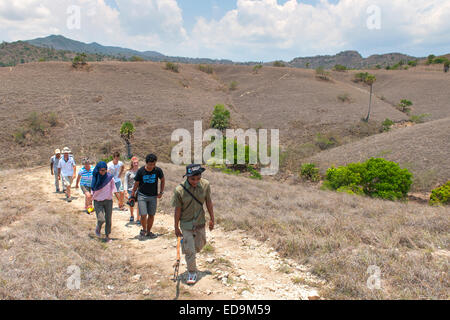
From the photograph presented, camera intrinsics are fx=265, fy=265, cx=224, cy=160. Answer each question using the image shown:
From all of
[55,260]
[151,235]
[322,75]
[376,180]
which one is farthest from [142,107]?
[322,75]

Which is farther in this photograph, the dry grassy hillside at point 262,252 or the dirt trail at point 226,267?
the dirt trail at point 226,267

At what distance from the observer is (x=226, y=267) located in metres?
4.75

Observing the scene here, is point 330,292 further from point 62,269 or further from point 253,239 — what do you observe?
point 62,269

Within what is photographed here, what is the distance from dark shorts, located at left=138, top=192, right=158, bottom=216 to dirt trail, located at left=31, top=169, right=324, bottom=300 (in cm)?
67

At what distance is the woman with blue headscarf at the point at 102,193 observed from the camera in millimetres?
5801

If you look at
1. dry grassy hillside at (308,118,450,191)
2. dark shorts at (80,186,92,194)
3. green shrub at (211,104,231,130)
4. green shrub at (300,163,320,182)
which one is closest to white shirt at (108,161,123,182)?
dark shorts at (80,186,92,194)

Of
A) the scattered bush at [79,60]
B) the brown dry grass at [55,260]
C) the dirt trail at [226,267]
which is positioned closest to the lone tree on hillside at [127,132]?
the brown dry grass at [55,260]

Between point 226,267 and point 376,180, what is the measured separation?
1542 cm

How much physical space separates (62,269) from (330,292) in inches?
161

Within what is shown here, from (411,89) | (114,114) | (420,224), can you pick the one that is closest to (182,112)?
(114,114)

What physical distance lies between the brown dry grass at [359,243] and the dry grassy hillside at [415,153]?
13455 mm

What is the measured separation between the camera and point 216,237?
626cm

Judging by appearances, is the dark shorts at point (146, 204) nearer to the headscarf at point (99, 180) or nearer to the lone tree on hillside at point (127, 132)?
the headscarf at point (99, 180)

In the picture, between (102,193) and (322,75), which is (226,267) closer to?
(102,193)
